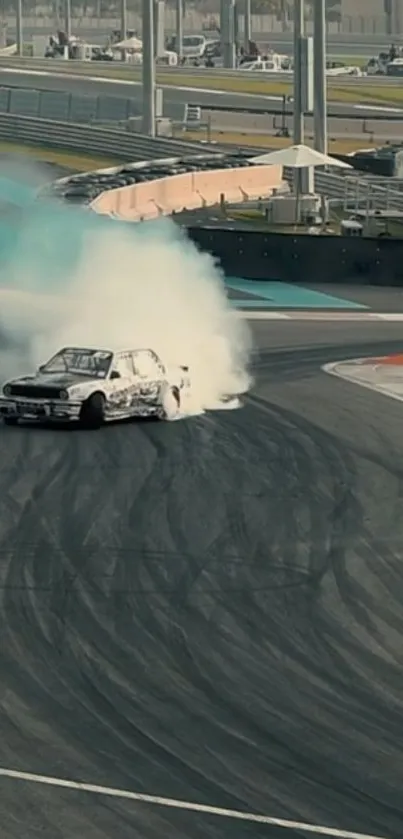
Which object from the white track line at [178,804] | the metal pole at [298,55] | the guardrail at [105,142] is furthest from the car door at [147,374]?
the guardrail at [105,142]

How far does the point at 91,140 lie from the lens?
7112 cm

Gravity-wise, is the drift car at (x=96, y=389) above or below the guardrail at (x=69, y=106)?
below

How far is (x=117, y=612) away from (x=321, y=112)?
38114 millimetres

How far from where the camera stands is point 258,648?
55.0 ft

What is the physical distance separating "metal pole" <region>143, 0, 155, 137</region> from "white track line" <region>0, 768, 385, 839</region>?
4746 centimetres

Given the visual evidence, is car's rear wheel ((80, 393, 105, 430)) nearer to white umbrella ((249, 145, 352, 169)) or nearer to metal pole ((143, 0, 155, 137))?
white umbrella ((249, 145, 352, 169))

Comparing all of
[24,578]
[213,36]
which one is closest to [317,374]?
[24,578]

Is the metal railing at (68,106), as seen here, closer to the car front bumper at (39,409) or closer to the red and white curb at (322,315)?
the red and white curb at (322,315)

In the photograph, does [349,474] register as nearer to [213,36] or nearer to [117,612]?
[117,612]

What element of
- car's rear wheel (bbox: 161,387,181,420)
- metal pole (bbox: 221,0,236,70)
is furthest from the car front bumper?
metal pole (bbox: 221,0,236,70)

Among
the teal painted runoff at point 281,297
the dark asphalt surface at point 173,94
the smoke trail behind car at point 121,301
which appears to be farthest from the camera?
the dark asphalt surface at point 173,94

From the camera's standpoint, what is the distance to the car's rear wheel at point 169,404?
2828 centimetres

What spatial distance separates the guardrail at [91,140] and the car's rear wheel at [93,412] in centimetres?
4040

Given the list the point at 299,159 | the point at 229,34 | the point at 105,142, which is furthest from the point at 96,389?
the point at 229,34
